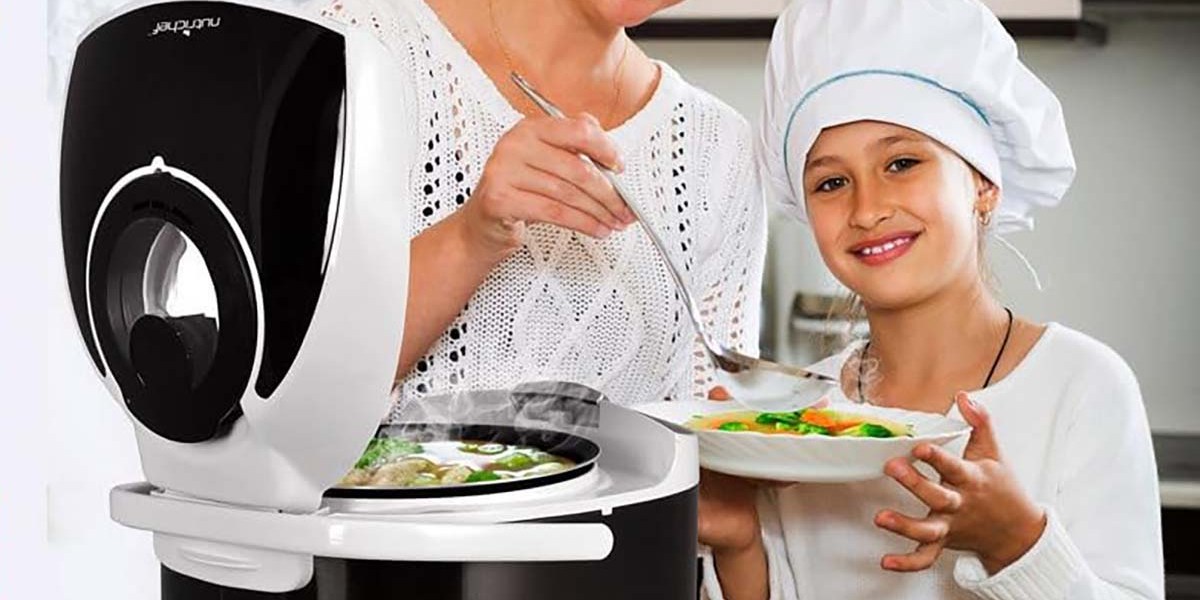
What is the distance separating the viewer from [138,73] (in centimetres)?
77

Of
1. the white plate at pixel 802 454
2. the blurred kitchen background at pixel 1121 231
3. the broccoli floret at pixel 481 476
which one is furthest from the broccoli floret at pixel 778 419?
the blurred kitchen background at pixel 1121 231

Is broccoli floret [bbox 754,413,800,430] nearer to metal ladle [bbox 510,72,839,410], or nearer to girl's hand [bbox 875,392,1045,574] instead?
metal ladle [bbox 510,72,839,410]

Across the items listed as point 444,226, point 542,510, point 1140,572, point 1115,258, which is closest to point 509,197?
point 444,226

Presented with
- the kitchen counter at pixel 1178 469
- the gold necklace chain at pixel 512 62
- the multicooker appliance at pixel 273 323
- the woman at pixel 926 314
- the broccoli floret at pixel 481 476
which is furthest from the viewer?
the kitchen counter at pixel 1178 469

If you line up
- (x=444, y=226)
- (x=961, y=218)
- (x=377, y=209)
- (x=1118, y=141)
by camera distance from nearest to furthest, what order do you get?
(x=377, y=209), (x=444, y=226), (x=961, y=218), (x=1118, y=141)

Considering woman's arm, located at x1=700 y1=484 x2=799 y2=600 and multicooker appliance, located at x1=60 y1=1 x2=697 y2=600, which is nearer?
multicooker appliance, located at x1=60 y1=1 x2=697 y2=600

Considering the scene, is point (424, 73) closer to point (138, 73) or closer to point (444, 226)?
point (444, 226)

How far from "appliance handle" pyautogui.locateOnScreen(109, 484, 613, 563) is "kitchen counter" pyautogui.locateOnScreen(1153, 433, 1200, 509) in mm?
1946

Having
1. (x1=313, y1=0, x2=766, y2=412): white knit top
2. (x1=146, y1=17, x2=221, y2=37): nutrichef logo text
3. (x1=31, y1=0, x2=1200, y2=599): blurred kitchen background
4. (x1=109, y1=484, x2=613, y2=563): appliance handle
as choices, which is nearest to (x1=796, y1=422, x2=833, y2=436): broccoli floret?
(x1=313, y1=0, x2=766, y2=412): white knit top

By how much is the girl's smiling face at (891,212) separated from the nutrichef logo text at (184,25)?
0.64 metres

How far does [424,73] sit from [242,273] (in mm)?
606

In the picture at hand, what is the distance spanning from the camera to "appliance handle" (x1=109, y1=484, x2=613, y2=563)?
2.49ft

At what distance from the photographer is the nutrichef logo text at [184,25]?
2.44 ft

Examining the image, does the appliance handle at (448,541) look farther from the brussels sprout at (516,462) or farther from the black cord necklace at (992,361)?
the black cord necklace at (992,361)
